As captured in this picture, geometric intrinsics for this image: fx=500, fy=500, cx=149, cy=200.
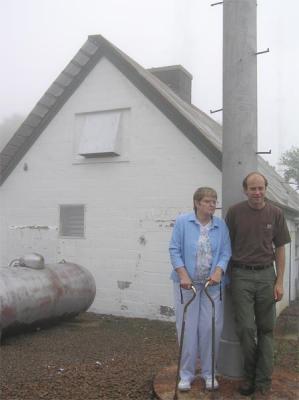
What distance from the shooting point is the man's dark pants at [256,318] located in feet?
15.0

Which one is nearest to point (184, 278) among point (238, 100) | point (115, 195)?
point (238, 100)

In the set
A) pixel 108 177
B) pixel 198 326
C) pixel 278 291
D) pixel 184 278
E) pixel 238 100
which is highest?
pixel 238 100

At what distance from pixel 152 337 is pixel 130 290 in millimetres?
2096

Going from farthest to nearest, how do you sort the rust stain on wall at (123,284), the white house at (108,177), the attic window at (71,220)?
the attic window at (71,220) < the rust stain on wall at (123,284) < the white house at (108,177)

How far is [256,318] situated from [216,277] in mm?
611

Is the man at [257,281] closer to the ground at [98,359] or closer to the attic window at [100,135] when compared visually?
the ground at [98,359]

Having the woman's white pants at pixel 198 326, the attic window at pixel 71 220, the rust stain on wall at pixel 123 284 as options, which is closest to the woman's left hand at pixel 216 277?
the woman's white pants at pixel 198 326

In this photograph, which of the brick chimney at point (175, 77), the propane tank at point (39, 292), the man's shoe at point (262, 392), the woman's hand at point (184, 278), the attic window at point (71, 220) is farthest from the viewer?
the brick chimney at point (175, 77)

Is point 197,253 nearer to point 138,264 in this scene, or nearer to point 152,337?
point 152,337

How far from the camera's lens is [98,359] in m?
6.60

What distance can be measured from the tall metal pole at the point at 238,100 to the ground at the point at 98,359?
112 cm

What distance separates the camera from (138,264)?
34.1 ft

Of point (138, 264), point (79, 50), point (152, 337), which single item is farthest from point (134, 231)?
point (79, 50)

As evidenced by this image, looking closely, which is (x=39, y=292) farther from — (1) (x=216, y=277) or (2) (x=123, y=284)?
(1) (x=216, y=277)
